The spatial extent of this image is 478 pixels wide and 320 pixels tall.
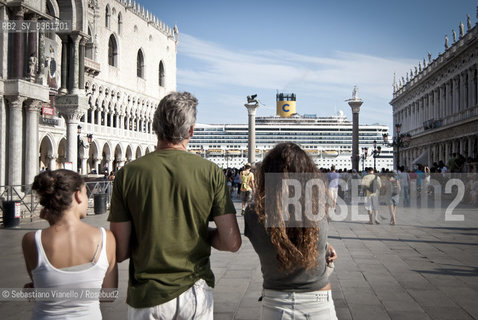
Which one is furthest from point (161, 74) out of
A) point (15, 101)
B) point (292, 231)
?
point (292, 231)

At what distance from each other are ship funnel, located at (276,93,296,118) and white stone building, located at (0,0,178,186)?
62802 mm

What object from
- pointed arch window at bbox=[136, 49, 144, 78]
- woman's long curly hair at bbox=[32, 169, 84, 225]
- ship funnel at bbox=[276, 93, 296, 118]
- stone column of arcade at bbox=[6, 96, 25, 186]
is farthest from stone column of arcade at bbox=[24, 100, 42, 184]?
ship funnel at bbox=[276, 93, 296, 118]

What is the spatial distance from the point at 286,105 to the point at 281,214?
121 m

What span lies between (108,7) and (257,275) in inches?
1706

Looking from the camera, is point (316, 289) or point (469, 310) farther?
point (469, 310)

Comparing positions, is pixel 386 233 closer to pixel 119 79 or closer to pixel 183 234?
pixel 183 234

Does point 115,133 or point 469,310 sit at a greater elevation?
point 115,133

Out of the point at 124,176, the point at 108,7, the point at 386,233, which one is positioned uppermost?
the point at 108,7

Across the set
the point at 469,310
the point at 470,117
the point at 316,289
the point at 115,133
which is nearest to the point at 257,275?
the point at 469,310

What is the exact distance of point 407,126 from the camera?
6388 centimetres

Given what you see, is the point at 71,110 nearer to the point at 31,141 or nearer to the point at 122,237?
the point at 31,141

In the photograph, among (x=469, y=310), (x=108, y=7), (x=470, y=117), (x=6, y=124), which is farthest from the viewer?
(x=108, y=7)

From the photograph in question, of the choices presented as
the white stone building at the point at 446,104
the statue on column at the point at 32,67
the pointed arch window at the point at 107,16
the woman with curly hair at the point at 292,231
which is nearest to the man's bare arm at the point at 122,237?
the woman with curly hair at the point at 292,231

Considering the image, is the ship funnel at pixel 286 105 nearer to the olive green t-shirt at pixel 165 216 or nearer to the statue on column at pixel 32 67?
the statue on column at pixel 32 67
